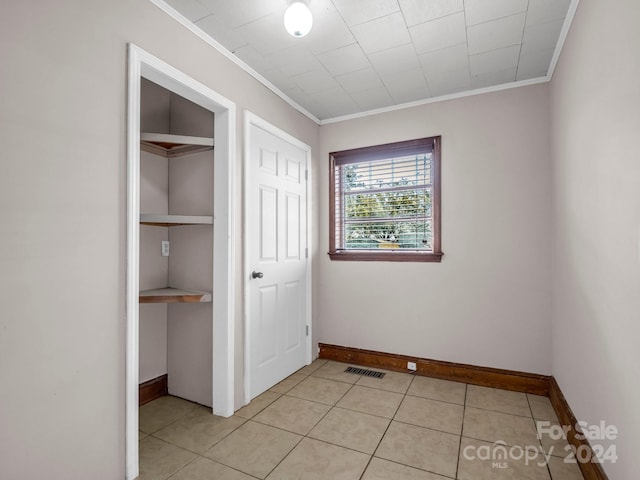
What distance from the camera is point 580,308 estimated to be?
A: 197 cm

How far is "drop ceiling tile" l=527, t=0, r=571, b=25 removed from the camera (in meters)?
1.92

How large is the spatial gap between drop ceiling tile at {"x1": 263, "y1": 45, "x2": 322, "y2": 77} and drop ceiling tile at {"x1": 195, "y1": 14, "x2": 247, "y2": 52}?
260mm

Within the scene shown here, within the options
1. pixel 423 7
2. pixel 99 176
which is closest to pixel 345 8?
pixel 423 7

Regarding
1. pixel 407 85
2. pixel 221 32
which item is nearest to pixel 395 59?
pixel 407 85

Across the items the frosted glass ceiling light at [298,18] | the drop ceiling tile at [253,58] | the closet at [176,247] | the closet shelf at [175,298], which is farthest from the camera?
the closet at [176,247]

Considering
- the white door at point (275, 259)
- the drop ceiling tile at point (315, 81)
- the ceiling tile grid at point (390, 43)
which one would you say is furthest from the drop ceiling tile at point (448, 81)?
the white door at point (275, 259)

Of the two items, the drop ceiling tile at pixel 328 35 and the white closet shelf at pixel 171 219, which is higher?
the drop ceiling tile at pixel 328 35

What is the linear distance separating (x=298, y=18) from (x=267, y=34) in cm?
46

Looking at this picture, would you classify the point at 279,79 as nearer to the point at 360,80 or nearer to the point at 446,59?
the point at 360,80

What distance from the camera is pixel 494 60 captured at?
8.30 feet

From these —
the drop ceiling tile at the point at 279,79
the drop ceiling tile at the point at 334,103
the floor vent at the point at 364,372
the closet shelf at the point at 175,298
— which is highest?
the drop ceiling tile at the point at 279,79

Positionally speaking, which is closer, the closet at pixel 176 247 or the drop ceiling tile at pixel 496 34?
the drop ceiling tile at pixel 496 34

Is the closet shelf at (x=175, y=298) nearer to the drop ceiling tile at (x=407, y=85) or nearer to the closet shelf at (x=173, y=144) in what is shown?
the closet shelf at (x=173, y=144)

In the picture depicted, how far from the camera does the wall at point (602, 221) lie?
129cm
